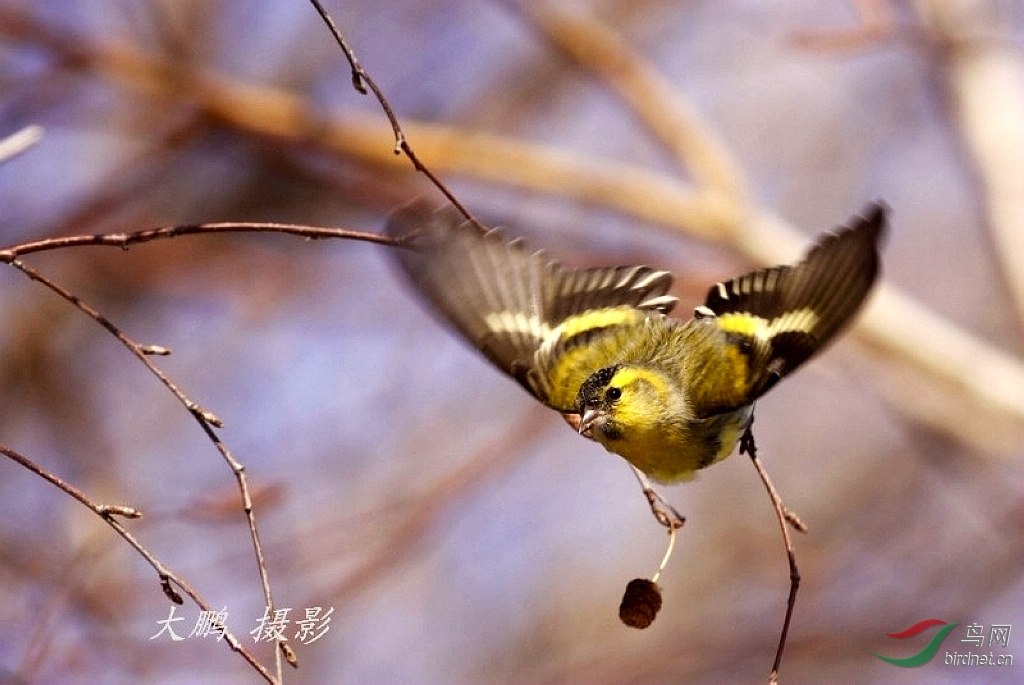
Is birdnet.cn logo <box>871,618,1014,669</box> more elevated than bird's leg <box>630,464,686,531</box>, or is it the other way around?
bird's leg <box>630,464,686,531</box>

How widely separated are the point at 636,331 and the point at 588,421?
358mm

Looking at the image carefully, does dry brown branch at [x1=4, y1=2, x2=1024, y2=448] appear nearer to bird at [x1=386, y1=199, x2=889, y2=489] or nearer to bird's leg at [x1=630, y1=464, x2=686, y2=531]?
bird at [x1=386, y1=199, x2=889, y2=489]

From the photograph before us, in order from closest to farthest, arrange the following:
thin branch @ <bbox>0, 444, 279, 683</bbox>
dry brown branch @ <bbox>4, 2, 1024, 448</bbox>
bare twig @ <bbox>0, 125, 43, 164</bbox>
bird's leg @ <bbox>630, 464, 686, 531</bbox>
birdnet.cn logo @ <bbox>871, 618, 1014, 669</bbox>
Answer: thin branch @ <bbox>0, 444, 279, 683</bbox> → bare twig @ <bbox>0, 125, 43, 164</bbox> → bird's leg @ <bbox>630, 464, 686, 531</bbox> → birdnet.cn logo @ <bbox>871, 618, 1014, 669</bbox> → dry brown branch @ <bbox>4, 2, 1024, 448</bbox>

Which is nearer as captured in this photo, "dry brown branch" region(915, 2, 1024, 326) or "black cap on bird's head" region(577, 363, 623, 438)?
"black cap on bird's head" region(577, 363, 623, 438)

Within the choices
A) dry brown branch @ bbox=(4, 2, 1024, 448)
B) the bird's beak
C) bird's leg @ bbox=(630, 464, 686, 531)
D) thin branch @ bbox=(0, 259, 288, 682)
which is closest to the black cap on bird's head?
the bird's beak

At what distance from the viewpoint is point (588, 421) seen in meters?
1.84

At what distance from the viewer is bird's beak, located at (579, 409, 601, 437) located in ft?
5.99

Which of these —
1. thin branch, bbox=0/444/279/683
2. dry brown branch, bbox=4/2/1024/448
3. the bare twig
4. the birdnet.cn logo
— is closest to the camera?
thin branch, bbox=0/444/279/683

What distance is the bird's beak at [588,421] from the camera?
71.9 inches

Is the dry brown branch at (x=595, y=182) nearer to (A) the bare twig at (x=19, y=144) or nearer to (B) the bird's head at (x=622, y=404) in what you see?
(B) the bird's head at (x=622, y=404)

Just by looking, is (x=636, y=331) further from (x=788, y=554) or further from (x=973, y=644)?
(x=973, y=644)

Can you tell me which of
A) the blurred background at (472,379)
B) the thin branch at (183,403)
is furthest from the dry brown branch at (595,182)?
the thin branch at (183,403)

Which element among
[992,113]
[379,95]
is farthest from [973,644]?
[379,95]

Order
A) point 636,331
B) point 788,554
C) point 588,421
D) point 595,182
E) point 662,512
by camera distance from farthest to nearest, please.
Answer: point 595,182 → point 636,331 → point 588,421 → point 662,512 → point 788,554
